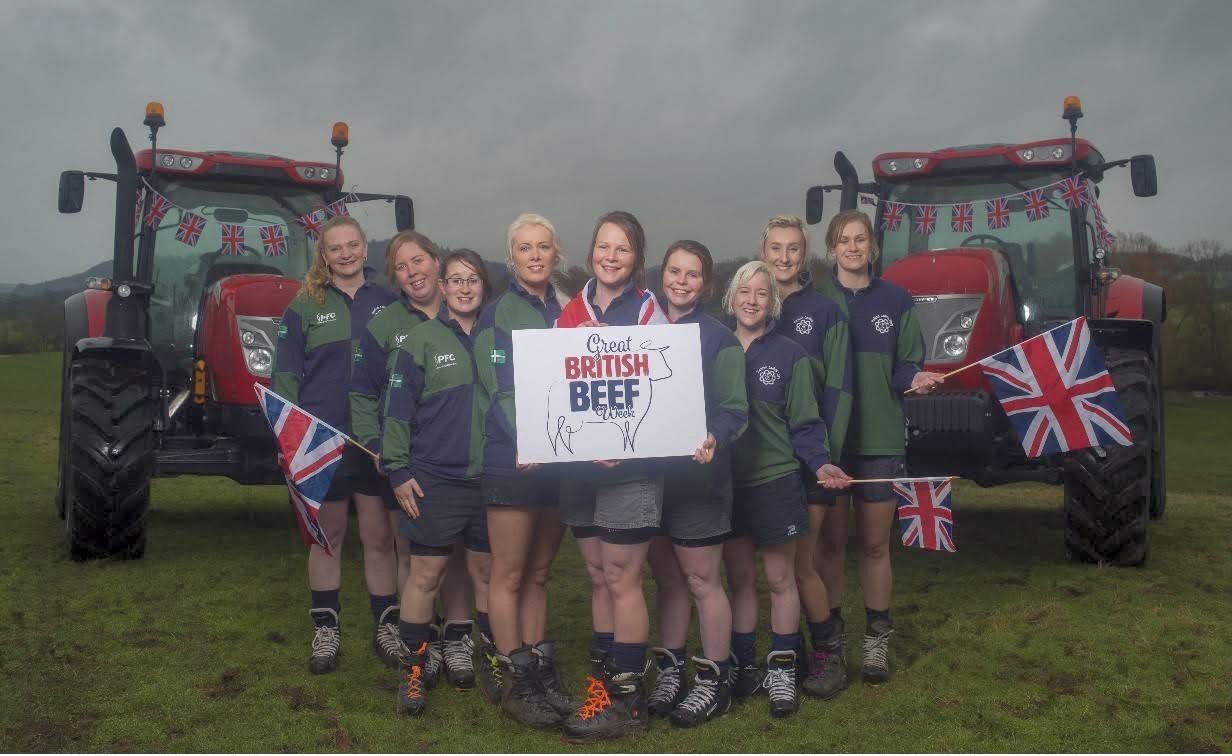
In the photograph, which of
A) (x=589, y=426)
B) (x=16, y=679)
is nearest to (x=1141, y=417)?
(x=589, y=426)

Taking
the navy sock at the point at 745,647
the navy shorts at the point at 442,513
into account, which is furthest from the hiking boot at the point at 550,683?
the navy sock at the point at 745,647

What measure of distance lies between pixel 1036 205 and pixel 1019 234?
0.20 m

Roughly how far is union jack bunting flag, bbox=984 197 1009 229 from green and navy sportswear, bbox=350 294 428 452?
14.0 feet

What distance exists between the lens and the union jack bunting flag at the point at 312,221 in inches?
299

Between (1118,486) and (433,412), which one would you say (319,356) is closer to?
(433,412)

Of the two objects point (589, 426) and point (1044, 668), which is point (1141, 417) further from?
point (589, 426)

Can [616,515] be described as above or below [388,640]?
above

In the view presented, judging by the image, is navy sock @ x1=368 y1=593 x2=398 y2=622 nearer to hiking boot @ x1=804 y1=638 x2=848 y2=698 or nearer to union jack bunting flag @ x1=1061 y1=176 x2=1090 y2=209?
hiking boot @ x1=804 y1=638 x2=848 y2=698

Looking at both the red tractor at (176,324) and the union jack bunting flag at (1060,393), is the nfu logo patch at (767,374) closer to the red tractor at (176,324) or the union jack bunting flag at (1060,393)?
the union jack bunting flag at (1060,393)

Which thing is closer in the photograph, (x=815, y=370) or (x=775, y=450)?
(x=775, y=450)

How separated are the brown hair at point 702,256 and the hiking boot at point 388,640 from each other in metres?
1.75

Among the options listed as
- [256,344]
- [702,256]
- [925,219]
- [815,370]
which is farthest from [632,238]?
[925,219]

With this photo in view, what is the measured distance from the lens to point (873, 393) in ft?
14.5

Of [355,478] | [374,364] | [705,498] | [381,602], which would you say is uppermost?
[374,364]
